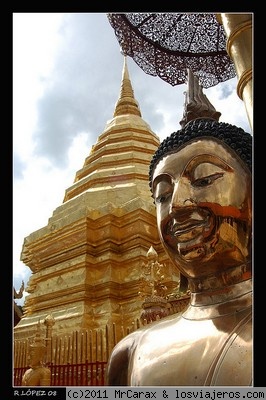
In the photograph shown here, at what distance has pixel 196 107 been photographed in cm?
200

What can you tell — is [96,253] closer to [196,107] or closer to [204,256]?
[196,107]

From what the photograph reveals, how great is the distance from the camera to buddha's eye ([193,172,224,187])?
167cm

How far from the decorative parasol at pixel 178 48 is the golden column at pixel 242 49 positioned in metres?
3.53

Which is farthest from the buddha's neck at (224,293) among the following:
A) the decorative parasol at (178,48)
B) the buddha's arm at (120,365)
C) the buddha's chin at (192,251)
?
the decorative parasol at (178,48)

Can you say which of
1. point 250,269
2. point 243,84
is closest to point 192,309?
point 250,269

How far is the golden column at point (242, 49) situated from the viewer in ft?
5.30

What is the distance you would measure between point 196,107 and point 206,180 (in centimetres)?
46

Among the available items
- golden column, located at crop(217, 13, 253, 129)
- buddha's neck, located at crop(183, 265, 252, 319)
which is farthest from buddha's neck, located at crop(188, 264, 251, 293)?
golden column, located at crop(217, 13, 253, 129)

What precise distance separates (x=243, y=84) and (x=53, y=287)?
4849mm

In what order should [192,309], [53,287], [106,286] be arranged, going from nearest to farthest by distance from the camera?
[192,309] → [106,286] → [53,287]

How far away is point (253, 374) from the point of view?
1.36 metres

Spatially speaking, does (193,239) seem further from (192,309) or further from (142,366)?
(142,366)

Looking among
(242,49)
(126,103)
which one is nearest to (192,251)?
(242,49)

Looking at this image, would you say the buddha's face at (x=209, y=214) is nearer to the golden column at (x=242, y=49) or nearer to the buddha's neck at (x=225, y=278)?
the buddha's neck at (x=225, y=278)
